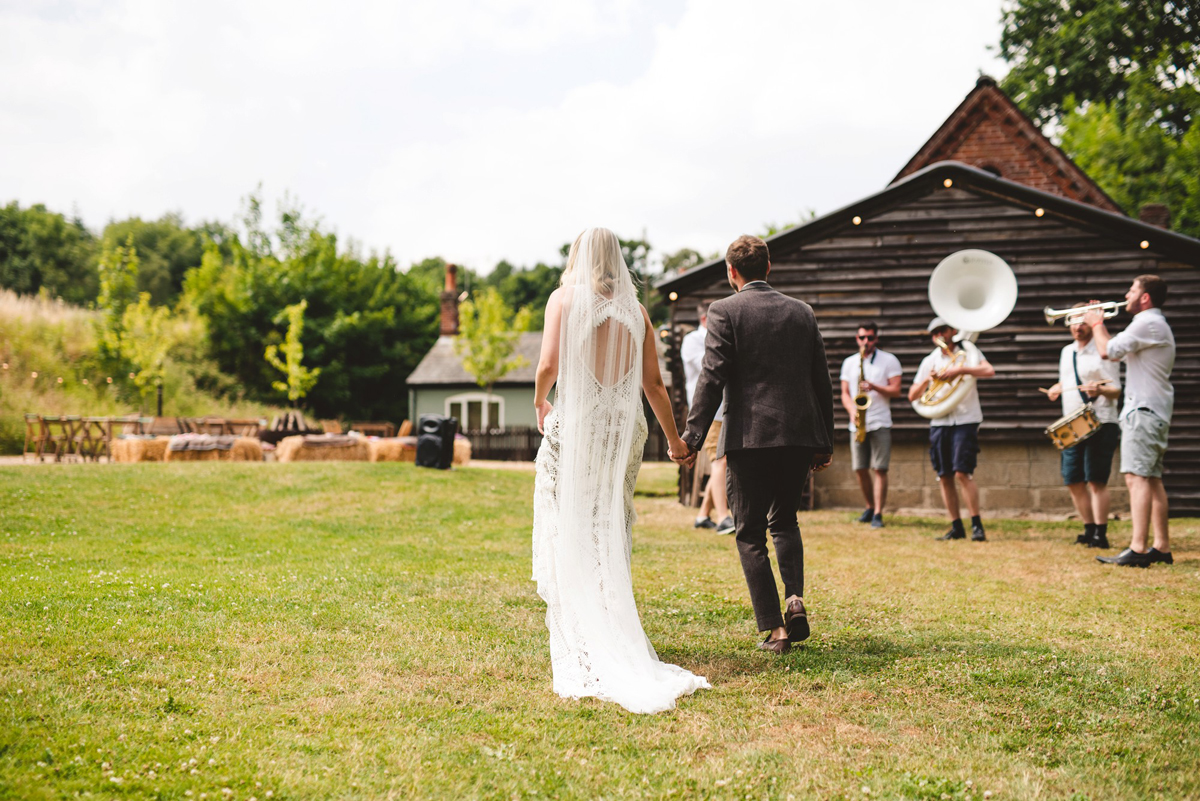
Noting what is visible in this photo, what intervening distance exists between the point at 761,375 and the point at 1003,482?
28.6ft

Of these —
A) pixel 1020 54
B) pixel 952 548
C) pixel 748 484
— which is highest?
pixel 1020 54

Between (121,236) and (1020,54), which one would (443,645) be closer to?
(1020,54)

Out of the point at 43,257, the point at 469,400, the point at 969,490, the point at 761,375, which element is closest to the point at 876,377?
the point at 969,490

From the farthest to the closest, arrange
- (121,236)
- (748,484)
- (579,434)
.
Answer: (121,236)
(748,484)
(579,434)

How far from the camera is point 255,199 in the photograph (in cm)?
4041

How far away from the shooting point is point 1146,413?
7.33 meters

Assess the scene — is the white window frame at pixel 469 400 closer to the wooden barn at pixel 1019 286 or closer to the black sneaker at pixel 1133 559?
the wooden barn at pixel 1019 286

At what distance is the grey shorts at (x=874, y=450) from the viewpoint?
10273 mm

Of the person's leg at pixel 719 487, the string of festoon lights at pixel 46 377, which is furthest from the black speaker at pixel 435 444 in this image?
the string of festoon lights at pixel 46 377

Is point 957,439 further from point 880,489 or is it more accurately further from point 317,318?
point 317,318

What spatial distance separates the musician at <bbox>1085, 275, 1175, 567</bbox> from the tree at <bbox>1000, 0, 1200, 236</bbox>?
25045mm

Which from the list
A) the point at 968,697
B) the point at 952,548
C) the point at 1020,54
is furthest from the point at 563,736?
the point at 1020,54

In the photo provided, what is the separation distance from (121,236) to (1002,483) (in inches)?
2682

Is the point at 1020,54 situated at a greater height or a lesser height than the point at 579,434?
greater
